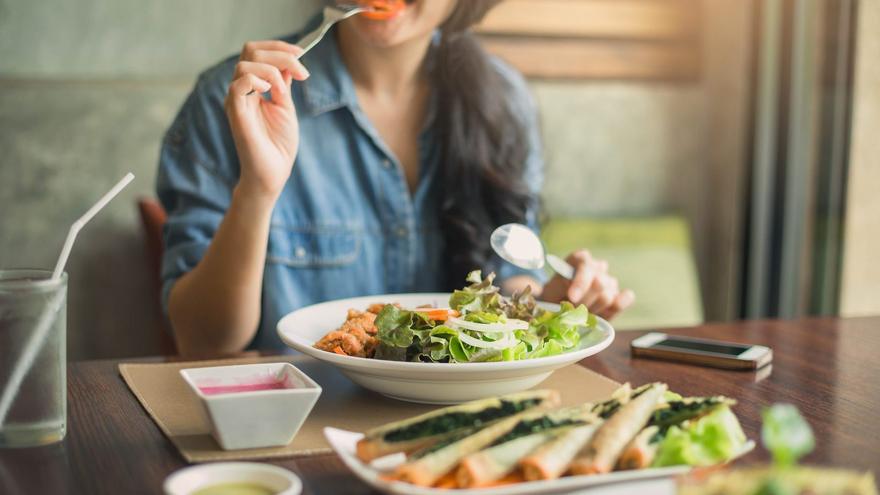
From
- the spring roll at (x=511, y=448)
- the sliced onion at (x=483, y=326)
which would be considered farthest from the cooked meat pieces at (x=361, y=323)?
the spring roll at (x=511, y=448)

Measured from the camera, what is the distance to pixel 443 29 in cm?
198

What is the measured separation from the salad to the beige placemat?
6 centimetres

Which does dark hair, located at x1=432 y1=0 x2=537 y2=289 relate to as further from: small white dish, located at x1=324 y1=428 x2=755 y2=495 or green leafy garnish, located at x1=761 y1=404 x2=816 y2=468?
green leafy garnish, located at x1=761 y1=404 x2=816 y2=468

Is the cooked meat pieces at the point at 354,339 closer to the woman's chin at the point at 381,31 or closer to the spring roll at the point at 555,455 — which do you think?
the spring roll at the point at 555,455

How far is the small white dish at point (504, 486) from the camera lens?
74 cm

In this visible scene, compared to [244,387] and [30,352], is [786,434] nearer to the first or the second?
[244,387]

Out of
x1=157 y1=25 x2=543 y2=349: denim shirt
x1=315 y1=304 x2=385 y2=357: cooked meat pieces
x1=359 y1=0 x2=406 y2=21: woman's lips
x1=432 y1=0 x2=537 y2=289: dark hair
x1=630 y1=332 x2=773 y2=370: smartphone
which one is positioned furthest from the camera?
x1=432 y1=0 x2=537 y2=289: dark hair

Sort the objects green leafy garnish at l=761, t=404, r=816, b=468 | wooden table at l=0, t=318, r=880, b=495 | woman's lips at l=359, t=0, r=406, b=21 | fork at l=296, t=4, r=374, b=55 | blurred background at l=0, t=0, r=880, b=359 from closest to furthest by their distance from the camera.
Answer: green leafy garnish at l=761, t=404, r=816, b=468
wooden table at l=0, t=318, r=880, b=495
fork at l=296, t=4, r=374, b=55
woman's lips at l=359, t=0, r=406, b=21
blurred background at l=0, t=0, r=880, b=359

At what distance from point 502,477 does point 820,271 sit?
257 cm

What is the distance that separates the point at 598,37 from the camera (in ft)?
11.0

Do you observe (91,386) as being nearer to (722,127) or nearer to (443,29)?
(443,29)

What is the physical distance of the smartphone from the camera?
1.27m

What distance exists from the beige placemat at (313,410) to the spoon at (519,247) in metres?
0.19

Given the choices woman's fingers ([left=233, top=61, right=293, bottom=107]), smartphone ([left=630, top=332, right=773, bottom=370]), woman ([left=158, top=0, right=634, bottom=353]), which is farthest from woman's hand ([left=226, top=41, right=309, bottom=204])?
smartphone ([left=630, top=332, right=773, bottom=370])
